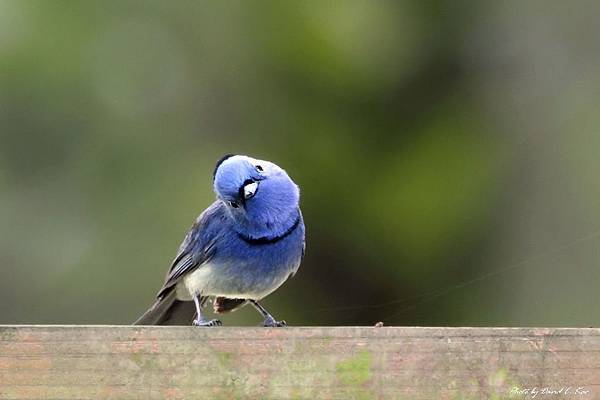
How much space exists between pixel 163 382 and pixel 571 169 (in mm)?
4091

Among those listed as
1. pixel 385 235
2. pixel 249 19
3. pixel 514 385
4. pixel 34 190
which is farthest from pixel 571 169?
pixel 514 385

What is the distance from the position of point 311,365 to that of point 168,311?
1.41m

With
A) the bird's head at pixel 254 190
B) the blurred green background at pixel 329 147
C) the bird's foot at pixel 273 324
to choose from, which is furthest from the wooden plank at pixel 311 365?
the blurred green background at pixel 329 147

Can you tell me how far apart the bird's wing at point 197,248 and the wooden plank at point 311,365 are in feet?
3.98

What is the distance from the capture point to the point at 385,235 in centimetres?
699

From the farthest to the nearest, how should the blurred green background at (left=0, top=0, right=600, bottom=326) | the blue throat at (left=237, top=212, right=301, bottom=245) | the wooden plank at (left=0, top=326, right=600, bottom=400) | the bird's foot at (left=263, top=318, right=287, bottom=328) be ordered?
the blurred green background at (left=0, top=0, right=600, bottom=326), the blue throat at (left=237, top=212, right=301, bottom=245), the bird's foot at (left=263, top=318, right=287, bottom=328), the wooden plank at (left=0, top=326, right=600, bottom=400)

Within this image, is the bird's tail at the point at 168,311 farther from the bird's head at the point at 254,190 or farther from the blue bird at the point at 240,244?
the bird's head at the point at 254,190

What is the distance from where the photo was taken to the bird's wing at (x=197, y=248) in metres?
4.50

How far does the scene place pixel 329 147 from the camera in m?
7.16

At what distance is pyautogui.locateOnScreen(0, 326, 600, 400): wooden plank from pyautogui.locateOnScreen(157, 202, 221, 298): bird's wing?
1.21 metres

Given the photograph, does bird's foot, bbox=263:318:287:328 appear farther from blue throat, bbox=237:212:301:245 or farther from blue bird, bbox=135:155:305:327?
blue throat, bbox=237:212:301:245

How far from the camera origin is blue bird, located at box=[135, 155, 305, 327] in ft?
13.9

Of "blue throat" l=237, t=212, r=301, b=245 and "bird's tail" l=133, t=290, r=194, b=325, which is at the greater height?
"blue throat" l=237, t=212, r=301, b=245

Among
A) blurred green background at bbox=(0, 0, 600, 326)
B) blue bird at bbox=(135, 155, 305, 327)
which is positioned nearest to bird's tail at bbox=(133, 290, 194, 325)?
blue bird at bbox=(135, 155, 305, 327)
